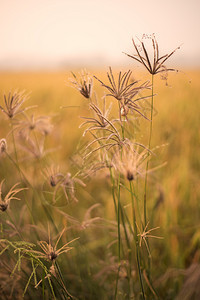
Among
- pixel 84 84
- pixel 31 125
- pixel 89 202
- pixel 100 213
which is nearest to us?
pixel 84 84

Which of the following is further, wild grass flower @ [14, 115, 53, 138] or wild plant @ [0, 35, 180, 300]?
wild grass flower @ [14, 115, 53, 138]

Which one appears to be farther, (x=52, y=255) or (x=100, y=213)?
(x=100, y=213)

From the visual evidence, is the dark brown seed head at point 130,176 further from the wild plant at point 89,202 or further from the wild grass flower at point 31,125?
the wild grass flower at point 31,125

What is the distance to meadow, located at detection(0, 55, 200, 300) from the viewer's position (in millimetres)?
539

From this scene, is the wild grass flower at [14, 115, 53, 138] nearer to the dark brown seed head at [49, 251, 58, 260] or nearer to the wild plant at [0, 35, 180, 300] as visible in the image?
the wild plant at [0, 35, 180, 300]

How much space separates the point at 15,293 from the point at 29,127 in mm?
560

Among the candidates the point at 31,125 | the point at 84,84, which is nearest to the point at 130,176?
the point at 84,84

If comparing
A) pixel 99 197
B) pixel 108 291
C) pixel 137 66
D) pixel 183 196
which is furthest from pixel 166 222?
pixel 137 66

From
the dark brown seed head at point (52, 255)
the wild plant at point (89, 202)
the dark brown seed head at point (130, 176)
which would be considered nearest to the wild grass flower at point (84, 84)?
the wild plant at point (89, 202)

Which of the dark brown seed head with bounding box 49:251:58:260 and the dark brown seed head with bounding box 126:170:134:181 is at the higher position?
the dark brown seed head with bounding box 126:170:134:181

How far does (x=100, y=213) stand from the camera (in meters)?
1.29

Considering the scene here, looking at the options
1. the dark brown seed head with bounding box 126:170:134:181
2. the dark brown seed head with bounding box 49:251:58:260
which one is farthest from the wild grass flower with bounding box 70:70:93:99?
the dark brown seed head with bounding box 49:251:58:260

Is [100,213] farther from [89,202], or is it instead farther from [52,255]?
[52,255]

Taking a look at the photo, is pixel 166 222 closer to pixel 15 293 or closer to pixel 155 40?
pixel 15 293
